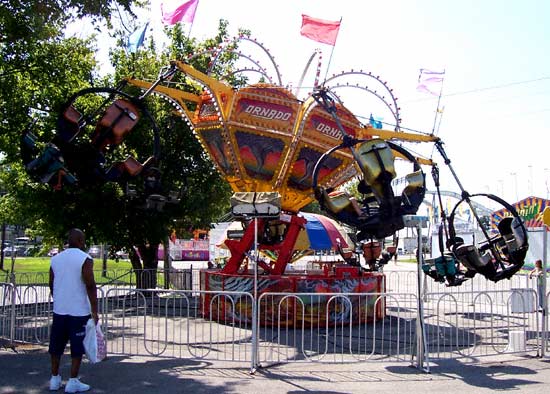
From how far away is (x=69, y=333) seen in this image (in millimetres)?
6793

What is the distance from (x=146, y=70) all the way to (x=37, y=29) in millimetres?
8213

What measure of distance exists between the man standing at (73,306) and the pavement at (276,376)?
34 centimetres

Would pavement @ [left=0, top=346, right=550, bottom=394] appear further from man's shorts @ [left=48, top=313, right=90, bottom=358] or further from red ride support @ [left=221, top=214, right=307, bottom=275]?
red ride support @ [left=221, top=214, right=307, bottom=275]

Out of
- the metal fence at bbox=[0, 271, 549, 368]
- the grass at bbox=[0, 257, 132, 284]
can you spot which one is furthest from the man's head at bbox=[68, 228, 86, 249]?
the grass at bbox=[0, 257, 132, 284]

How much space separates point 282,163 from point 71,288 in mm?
8020

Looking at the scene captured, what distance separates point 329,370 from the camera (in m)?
8.35

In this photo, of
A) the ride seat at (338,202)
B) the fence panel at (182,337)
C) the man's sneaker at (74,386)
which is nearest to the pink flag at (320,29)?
the ride seat at (338,202)

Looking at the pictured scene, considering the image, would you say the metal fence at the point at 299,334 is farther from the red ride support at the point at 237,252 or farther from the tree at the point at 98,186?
the tree at the point at 98,186

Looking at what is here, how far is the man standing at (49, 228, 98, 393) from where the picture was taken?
265 inches

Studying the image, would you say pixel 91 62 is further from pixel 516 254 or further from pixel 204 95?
pixel 516 254

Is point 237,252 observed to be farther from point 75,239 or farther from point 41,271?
point 41,271

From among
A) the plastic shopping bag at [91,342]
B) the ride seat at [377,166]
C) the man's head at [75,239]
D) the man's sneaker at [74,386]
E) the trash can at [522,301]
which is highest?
the ride seat at [377,166]

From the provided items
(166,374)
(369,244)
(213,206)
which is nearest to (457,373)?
(166,374)

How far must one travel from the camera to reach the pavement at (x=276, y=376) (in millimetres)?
7164
